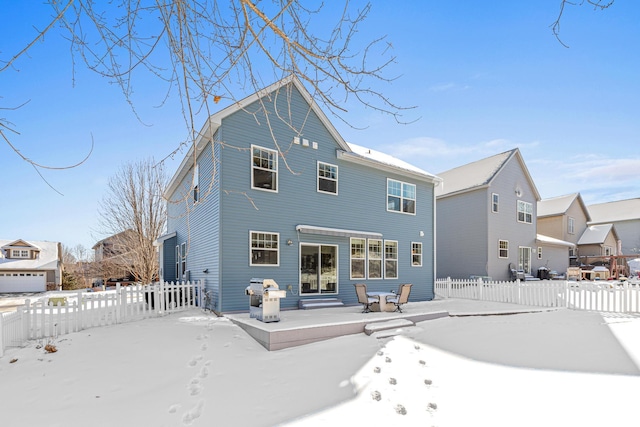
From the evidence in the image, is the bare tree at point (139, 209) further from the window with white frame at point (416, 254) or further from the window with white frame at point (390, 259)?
the window with white frame at point (416, 254)

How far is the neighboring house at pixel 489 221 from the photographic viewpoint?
20391 millimetres

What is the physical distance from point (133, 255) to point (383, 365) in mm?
21470

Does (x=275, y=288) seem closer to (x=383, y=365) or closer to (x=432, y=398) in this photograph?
(x=383, y=365)

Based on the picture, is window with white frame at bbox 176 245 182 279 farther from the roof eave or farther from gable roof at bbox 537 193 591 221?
gable roof at bbox 537 193 591 221

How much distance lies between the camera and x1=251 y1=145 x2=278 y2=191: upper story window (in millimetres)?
10930

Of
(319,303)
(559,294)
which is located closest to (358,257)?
(319,303)

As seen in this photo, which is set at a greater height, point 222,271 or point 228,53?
point 228,53

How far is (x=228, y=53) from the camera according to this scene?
337cm

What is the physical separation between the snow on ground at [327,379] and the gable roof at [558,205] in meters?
23.8

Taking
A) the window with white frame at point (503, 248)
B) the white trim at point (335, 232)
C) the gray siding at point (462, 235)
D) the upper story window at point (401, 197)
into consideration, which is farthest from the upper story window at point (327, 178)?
the window with white frame at point (503, 248)

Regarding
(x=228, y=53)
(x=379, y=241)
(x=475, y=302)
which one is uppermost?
(x=228, y=53)

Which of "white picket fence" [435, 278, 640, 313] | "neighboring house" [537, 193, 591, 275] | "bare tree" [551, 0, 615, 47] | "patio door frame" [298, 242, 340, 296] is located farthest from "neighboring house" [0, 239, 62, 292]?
"neighboring house" [537, 193, 591, 275]

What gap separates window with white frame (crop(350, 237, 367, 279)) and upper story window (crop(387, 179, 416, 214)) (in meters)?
2.19

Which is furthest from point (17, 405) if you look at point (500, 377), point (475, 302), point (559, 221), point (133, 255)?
point (559, 221)
